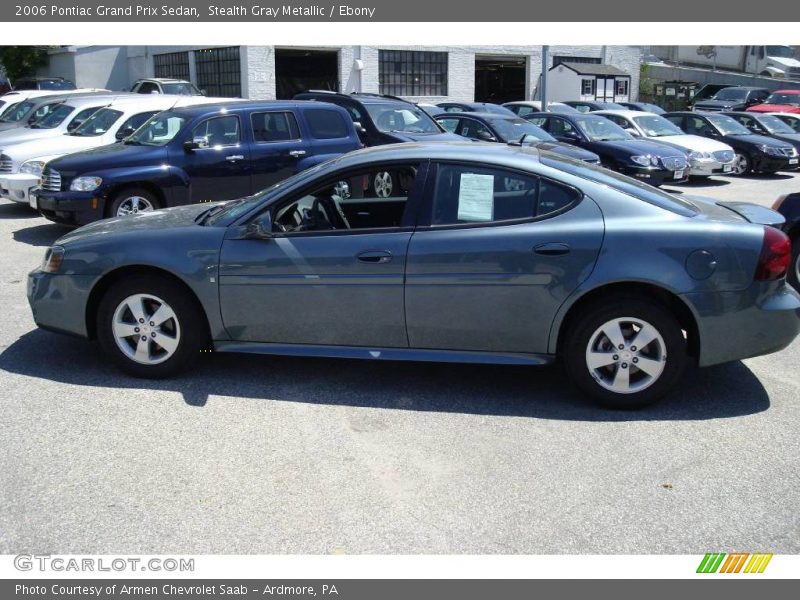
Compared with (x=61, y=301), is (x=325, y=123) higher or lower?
higher

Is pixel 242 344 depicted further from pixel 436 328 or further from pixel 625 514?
pixel 625 514

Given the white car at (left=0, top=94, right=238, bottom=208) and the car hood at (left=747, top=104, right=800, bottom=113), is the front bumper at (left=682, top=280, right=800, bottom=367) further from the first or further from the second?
the car hood at (left=747, top=104, right=800, bottom=113)

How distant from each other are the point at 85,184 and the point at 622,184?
6.83m

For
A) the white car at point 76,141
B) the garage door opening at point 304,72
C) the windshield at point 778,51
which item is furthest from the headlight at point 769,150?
the windshield at point 778,51

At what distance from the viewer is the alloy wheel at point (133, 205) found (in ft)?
32.0

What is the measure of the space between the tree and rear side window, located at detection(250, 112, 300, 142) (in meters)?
30.7

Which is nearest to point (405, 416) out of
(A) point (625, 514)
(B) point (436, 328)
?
(B) point (436, 328)

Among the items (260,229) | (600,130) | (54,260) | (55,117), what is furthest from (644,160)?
(54,260)

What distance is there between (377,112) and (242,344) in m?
9.19

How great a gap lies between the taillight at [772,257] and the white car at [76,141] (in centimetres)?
968

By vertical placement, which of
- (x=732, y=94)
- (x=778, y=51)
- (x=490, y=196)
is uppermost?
(x=778, y=51)

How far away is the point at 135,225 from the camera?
5.50 meters

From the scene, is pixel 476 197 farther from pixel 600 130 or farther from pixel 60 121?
pixel 600 130

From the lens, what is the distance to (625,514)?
3773mm
